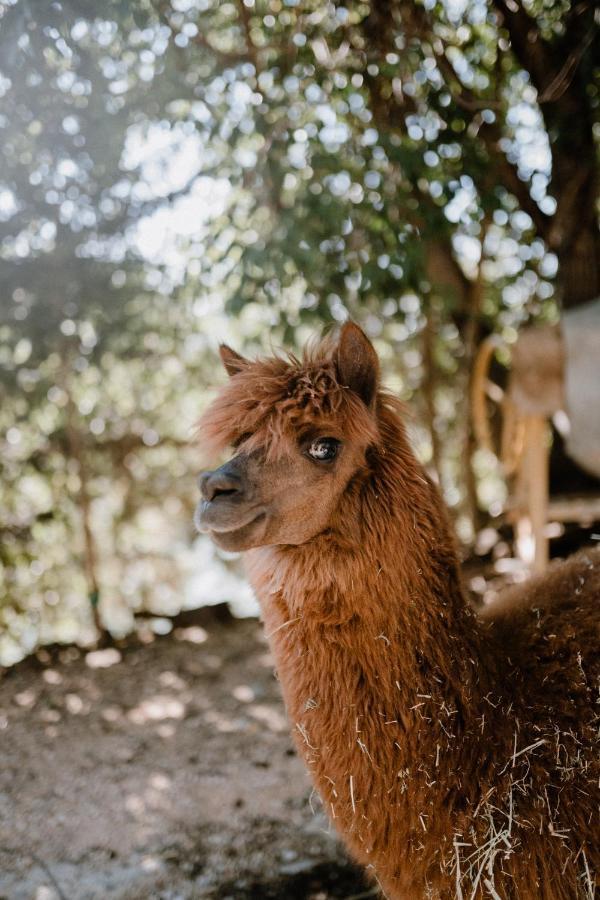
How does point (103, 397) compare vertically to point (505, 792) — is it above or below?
above

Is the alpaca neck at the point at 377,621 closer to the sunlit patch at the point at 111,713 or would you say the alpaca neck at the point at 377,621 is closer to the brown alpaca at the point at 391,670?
the brown alpaca at the point at 391,670

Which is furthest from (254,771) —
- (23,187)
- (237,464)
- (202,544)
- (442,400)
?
(442,400)

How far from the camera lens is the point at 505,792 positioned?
6.51 feet

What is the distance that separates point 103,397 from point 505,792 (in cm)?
473

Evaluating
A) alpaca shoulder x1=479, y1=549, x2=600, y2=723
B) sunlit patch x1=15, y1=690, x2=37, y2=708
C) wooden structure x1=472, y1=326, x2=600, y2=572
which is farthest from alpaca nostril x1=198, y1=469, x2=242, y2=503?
wooden structure x1=472, y1=326, x2=600, y2=572

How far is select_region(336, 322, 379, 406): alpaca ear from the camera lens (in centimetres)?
213

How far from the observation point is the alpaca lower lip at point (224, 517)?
194 centimetres

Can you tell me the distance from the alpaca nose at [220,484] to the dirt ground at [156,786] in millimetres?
1777

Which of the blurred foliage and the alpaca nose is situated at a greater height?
the blurred foliage

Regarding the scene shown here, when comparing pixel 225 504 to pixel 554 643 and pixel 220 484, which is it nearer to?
pixel 220 484

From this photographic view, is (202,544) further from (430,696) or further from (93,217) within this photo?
(430,696)

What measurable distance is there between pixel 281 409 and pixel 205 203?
9.22 ft

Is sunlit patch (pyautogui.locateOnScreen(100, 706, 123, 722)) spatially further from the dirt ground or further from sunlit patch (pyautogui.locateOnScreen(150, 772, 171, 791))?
sunlit patch (pyautogui.locateOnScreen(150, 772, 171, 791))

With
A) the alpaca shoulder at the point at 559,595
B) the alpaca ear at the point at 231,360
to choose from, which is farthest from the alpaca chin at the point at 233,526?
the alpaca shoulder at the point at 559,595
